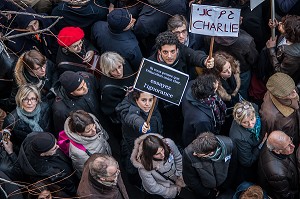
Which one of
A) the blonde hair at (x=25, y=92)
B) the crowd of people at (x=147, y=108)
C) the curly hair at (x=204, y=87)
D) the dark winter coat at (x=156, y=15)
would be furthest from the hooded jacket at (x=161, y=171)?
the dark winter coat at (x=156, y=15)

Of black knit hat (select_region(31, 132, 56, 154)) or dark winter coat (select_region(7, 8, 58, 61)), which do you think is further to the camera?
dark winter coat (select_region(7, 8, 58, 61))

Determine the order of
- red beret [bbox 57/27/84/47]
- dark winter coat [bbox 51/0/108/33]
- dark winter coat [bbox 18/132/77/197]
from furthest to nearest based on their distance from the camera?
dark winter coat [bbox 51/0/108/33] → red beret [bbox 57/27/84/47] → dark winter coat [bbox 18/132/77/197]

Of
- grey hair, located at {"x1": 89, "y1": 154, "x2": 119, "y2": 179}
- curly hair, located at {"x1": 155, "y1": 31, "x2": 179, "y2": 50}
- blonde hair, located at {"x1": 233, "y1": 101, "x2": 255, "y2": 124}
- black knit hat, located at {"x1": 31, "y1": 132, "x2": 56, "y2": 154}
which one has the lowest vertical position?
grey hair, located at {"x1": 89, "y1": 154, "x2": 119, "y2": 179}

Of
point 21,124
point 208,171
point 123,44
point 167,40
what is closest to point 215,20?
point 167,40

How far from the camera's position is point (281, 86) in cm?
588

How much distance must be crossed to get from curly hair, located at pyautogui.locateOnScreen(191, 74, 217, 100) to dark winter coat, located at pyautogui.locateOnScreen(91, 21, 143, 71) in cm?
129

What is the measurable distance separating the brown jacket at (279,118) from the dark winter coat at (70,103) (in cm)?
208

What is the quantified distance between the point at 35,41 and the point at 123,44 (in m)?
1.41

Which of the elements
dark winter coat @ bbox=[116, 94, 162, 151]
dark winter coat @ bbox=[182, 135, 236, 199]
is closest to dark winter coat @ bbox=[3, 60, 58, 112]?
dark winter coat @ bbox=[116, 94, 162, 151]

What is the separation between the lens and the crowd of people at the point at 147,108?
570 centimetres

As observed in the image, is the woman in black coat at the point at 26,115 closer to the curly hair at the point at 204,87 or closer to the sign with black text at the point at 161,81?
the sign with black text at the point at 161,81

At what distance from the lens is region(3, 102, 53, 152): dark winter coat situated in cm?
635

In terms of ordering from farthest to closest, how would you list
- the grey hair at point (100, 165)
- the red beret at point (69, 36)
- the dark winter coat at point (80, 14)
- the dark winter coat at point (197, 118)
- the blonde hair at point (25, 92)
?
the dark winter coat at point (80, 14) → the red beret at point (69, 36) → the blonde hair at point (25, 92) → the dark winter coat at point (197, 118) → the grey hair at point (100, 165)

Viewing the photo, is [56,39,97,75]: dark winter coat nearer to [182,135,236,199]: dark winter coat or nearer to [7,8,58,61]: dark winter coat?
[7,8,58,61]: dark winter coat
